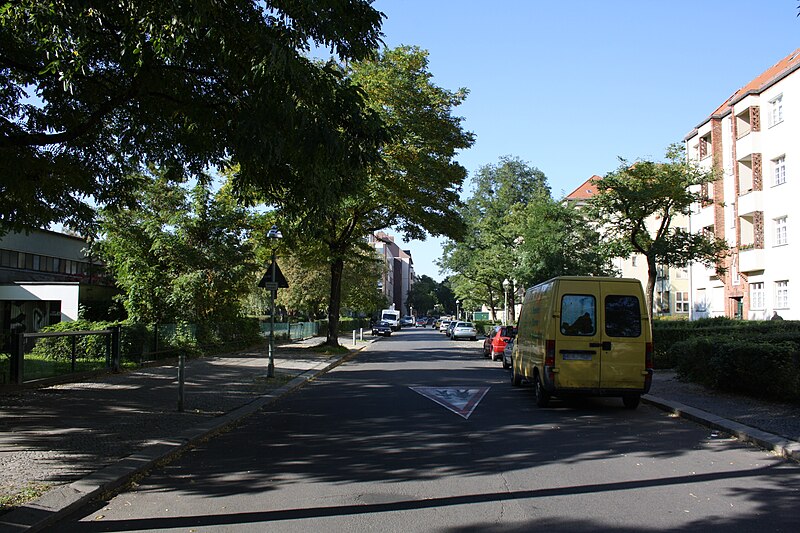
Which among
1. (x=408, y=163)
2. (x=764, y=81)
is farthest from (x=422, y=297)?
(x=408, y=163)

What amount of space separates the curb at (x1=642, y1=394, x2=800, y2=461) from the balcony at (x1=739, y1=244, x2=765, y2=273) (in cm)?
2285

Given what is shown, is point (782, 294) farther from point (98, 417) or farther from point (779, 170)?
point (98, 417)

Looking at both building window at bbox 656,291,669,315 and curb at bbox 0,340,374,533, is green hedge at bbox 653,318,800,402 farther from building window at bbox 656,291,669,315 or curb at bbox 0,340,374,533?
building window at bbox 656,291,669,315

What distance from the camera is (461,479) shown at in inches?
266

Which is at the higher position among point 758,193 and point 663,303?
point 758,193

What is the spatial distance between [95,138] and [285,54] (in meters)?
5.79

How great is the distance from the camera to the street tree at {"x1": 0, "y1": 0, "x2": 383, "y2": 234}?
7.48 m

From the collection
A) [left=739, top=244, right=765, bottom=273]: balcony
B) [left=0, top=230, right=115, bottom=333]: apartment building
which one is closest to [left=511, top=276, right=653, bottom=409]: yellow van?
[left=0, top=230, right=115, bottom=333]: apartment building

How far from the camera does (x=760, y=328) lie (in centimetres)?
2147

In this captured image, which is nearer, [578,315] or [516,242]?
[578,315]

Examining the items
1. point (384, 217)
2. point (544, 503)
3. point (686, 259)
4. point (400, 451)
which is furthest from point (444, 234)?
point (544, 503)

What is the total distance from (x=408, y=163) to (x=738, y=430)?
19.7 metres

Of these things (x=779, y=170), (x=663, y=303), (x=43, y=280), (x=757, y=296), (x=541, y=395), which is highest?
(x=779, y=170)

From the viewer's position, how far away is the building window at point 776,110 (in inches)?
1208
